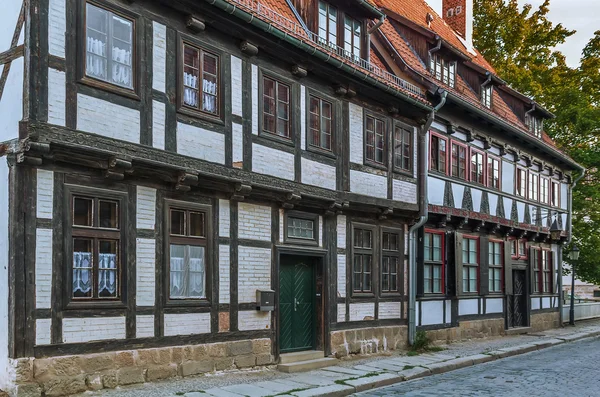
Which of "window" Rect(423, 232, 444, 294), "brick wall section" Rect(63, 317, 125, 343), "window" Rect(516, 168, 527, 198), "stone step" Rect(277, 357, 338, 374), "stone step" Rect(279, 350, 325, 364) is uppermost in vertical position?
"window" Rect(516, 168, 527, 198)

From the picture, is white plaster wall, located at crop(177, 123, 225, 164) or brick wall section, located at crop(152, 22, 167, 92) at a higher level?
brick wall section, located at crop(152, 22, 167, 92)

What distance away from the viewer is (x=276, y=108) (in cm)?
1344

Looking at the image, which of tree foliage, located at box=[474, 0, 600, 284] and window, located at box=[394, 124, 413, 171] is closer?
window, located at box=[394, 124, 413, 171]

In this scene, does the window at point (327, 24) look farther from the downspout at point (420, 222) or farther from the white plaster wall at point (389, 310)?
the white plaster wall at point (389, 310)

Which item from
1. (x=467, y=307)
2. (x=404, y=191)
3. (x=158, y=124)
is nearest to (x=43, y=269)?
→ (x=158, y=124)

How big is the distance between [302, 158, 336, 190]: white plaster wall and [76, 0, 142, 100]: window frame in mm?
4455

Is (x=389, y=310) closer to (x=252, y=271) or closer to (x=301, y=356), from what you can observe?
(x=301, y=356)

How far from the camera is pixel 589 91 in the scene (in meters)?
31.5

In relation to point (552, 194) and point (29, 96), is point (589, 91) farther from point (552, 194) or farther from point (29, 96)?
point (29, 96)

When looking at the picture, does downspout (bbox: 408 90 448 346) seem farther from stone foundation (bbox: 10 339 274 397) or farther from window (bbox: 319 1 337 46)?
stone foundation (bbox: 10 339 274 397)

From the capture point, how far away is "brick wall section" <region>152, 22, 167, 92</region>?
10.9 metres

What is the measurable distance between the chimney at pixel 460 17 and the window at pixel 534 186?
5828 mm

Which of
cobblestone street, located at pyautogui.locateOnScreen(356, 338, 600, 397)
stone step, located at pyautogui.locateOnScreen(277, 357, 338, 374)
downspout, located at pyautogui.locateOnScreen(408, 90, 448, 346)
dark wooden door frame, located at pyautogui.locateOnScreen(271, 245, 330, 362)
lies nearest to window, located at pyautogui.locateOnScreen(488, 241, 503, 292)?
cobblestone street, located at pyautogui.locateOnScreen(356, 338, 600, 397)

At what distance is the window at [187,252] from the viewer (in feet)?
36.8
